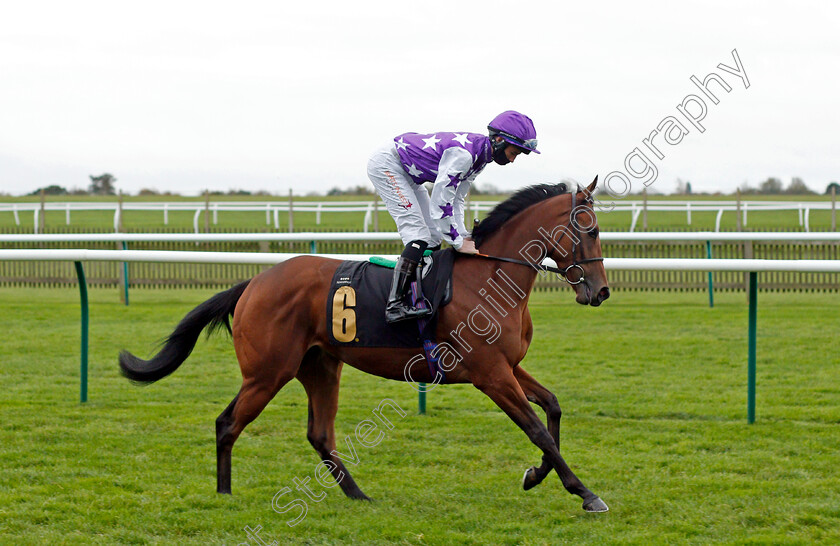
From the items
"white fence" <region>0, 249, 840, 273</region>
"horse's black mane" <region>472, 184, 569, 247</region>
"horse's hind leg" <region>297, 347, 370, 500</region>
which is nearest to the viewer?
"horse's black mane" <region>472, 184, 569, 247</region>

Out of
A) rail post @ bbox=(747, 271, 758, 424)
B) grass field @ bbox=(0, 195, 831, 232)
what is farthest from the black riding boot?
grass field @ bbox=(0, 195, 831, 232)

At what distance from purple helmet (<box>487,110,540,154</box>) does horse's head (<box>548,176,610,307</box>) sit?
343 millimetres

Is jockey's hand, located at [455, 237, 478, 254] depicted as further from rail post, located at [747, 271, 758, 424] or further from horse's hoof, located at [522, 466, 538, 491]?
rail post, located at [747, 271, 758, 424]

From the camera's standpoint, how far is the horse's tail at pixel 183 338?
4848 millimetres

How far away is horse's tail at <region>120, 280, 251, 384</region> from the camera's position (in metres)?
4.85

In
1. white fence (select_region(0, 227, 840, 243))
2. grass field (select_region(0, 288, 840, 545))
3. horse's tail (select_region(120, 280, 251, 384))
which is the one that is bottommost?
grass field (select_region(0, 288, 840, 545))

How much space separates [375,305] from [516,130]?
110 centimetres

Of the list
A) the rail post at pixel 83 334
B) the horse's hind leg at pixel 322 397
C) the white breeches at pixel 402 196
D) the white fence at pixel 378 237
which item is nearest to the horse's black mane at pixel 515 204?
the white breeches at pixel 402 196

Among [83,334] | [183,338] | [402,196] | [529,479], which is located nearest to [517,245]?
[402,196]

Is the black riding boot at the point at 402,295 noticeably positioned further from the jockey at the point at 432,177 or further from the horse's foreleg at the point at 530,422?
the horse's foreleg at the point at 530,422

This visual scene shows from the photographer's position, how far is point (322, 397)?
4.70m

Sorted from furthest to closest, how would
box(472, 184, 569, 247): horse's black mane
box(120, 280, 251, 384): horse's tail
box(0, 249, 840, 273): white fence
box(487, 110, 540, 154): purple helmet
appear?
box(0, 249, 840, 273): white fence → box(120, 280, 251, 384): horse's tail → box(472, 184, 569, 247): horse's black mane → box(487, 110, 540, 154): purple helmet

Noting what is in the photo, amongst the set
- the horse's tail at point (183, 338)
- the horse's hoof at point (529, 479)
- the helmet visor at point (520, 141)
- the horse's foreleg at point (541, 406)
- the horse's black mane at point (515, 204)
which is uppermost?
the helmet visor at point (520, 141)

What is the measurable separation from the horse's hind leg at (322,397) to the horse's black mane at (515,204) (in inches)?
40.6
